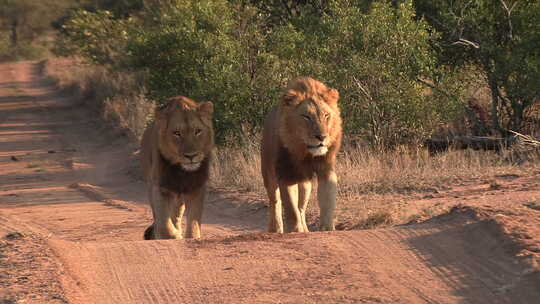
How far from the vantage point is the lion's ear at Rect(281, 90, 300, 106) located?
7.87 meters

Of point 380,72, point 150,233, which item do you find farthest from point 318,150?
point 380,72

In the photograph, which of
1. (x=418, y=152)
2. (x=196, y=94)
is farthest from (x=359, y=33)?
(x=196, y=94)

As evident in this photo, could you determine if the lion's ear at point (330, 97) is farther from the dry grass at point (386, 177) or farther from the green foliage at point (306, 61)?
the green foliage at point (306, 61)

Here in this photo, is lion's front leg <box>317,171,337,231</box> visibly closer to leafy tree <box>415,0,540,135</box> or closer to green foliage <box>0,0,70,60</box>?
leafy tree <box>415,0,540,135</box>

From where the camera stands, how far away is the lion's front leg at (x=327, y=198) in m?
7.91

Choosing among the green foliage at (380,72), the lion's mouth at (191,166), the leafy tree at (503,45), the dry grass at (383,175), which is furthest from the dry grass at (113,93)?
the lion's mouth at (191,166)

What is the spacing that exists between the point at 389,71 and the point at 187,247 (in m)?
6.99

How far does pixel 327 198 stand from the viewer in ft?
26.0

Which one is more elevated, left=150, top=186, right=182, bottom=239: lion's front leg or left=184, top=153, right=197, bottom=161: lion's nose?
left=184, top=153, right=197, bottom=161: lion's nose

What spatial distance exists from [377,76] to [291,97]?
5387 mm

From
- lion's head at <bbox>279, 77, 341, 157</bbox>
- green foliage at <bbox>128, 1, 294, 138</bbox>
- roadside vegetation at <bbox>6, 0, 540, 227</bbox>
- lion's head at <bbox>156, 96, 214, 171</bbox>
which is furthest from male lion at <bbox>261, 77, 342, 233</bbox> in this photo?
green foliage at <bbox>128, 1, 294, 138</bbox>

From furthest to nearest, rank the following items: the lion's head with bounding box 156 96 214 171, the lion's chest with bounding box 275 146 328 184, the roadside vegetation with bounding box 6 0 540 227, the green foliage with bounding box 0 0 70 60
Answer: the green foliage with bounding box 0 0 70 60 < the roadside vegetation with bounding box 6 0 540 227 < the lion's head with bounding box 156 96 214 171 < the lion's chest with bounding box 275 146 328 184

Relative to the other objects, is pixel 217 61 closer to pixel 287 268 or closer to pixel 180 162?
pixel 180 162

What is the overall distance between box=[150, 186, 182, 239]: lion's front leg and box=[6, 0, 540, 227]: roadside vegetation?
8.72 feet
